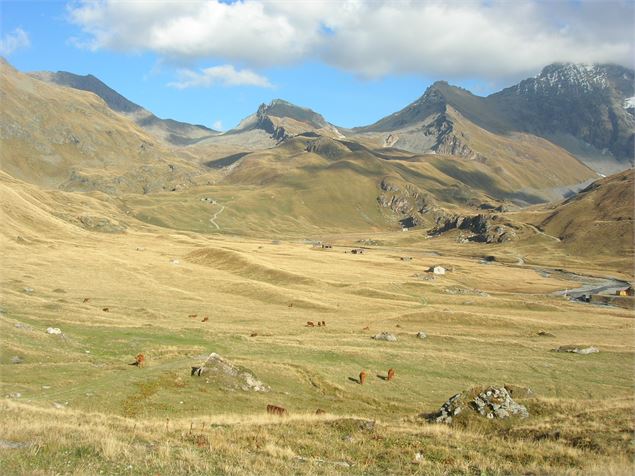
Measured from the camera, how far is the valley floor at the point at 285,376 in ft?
65.4

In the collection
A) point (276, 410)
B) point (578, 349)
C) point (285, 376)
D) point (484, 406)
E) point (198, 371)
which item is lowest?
point (578, 349)

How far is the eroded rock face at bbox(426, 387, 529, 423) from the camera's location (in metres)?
30.0

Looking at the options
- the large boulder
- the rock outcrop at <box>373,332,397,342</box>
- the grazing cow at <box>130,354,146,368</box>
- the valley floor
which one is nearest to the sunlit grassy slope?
the valley floor

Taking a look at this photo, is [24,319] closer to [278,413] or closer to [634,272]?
[278,413]

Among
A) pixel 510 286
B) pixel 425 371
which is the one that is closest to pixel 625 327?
pixel 425 371

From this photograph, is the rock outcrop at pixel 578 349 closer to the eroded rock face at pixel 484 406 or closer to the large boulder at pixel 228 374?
the eroded rock face at pixel 484 406

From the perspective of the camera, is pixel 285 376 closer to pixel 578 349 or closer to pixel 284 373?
pixel 284 373

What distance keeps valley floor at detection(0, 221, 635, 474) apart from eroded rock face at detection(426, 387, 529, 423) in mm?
865

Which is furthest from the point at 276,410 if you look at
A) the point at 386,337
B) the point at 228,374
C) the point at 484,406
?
the point at 386,337

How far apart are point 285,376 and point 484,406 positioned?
16.1 meters

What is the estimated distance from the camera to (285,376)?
135ft

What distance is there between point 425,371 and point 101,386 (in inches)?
1060

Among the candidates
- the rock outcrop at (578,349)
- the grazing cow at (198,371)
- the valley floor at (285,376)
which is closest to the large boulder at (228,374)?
the grazing cow at (198,371)

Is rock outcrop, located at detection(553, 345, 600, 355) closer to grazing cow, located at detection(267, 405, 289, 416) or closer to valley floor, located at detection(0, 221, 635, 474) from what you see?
valley floor, located at detection(0, 221, 635, 474)
